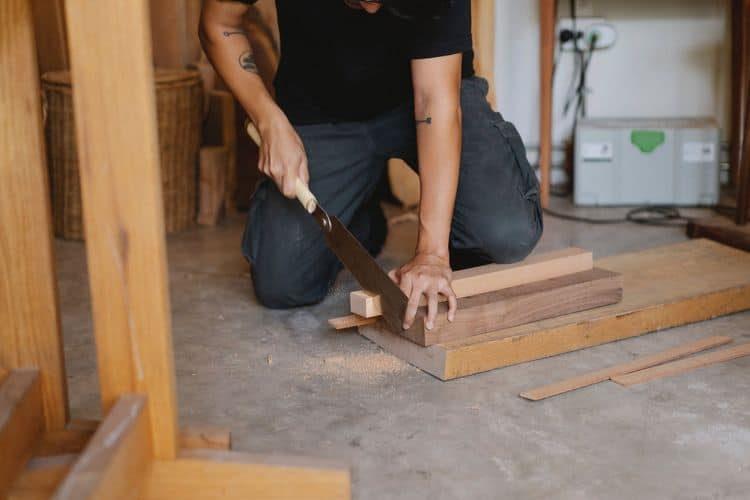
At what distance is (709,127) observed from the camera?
3066 millimetres

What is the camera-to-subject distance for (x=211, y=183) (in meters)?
3.01

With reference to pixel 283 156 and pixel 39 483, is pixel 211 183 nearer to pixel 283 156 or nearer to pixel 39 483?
pixel 283 156

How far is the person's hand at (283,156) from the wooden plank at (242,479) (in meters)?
0.75

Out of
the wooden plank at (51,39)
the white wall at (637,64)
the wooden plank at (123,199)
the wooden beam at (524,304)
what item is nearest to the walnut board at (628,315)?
the wooden beam at (524,304)

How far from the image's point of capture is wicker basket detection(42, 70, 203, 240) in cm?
280

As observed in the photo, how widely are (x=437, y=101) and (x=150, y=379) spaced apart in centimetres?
93

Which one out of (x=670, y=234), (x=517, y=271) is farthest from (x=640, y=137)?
(x=517, y=271)

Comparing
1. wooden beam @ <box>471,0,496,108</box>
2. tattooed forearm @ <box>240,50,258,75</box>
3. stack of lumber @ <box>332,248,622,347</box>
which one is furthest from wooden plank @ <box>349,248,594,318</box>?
wooden beam @ <box>471,0,496,108</box>

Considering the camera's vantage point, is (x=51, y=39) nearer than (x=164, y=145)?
No

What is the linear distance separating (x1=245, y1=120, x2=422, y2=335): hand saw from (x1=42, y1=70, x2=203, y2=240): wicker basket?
116cm

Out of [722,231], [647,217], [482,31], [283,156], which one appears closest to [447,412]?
[283,156]

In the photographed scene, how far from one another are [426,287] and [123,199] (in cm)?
75

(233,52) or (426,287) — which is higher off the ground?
(233,52)

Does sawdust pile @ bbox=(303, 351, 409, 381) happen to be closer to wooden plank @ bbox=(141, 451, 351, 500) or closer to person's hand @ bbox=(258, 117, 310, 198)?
person's hand @ bbox=(258, 117, 310, 198)
